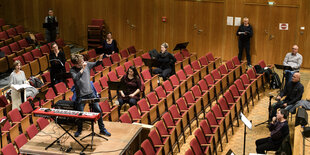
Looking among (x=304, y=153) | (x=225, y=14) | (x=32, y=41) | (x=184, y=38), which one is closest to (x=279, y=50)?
(x=225, y=14)

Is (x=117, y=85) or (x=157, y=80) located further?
(x=157, y=80)

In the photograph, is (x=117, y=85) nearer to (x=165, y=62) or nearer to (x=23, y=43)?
(x=165, y=62)

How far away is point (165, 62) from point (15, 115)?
3270 mm

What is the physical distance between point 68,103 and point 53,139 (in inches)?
20.0

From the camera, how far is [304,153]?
5633 millimetres

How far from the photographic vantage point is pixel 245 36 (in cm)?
991

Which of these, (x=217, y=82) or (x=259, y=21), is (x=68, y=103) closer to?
(x=217, y=82)

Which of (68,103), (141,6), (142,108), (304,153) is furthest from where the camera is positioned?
(141,6)

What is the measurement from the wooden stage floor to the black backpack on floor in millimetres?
3735

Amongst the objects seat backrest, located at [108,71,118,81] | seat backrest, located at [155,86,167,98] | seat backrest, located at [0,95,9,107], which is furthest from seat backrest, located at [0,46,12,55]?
seat backrest, located at [155,86,167,98]

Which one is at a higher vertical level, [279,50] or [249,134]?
[279,50]

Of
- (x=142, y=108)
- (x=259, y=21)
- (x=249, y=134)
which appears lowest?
(x=249, y=134)

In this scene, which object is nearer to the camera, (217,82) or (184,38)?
(217,82)

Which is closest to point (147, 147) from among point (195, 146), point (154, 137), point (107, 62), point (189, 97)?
point (154, 137)
